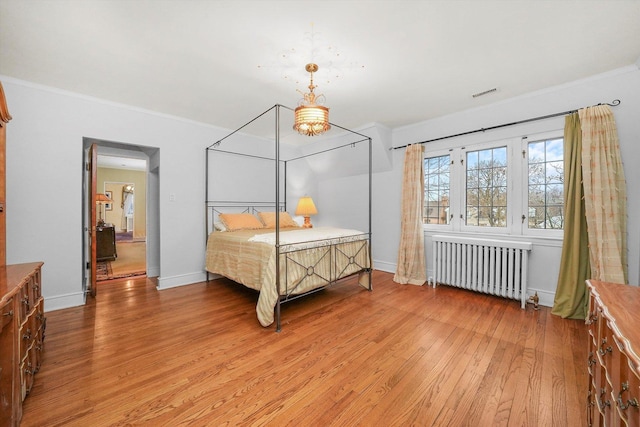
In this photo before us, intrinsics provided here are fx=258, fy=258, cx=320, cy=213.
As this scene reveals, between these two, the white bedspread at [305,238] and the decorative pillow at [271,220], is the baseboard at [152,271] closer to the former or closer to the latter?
the decorative pillow at [271,220]

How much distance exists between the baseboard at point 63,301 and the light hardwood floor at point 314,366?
0.13 m

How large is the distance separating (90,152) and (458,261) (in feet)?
15.6

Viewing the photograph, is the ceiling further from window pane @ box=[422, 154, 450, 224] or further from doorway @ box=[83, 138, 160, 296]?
doorway @ box=[83, 138, 160, 296]

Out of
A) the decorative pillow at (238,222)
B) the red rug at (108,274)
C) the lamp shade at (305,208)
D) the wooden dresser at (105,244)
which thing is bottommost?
the red rug at (108,274)

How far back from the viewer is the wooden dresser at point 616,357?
72cm

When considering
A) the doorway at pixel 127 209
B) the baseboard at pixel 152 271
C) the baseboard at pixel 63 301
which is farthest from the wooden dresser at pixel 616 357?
the baseboard at pixel 152 271

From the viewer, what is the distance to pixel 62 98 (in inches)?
111

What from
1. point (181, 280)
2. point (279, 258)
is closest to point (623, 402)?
point (279, 258)

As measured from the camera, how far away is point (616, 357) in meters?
0.84

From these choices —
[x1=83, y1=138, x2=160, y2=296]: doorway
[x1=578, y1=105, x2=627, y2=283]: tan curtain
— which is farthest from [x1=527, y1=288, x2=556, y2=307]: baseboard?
[x1=83, y1=138, x2=160, y2=296]: doorway

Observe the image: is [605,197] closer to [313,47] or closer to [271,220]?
[313,47]

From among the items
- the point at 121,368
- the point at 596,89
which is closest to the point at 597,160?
the point at 596,89

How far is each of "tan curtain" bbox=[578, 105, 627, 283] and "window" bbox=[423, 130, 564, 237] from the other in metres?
0.38

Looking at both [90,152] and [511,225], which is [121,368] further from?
[511,225]
